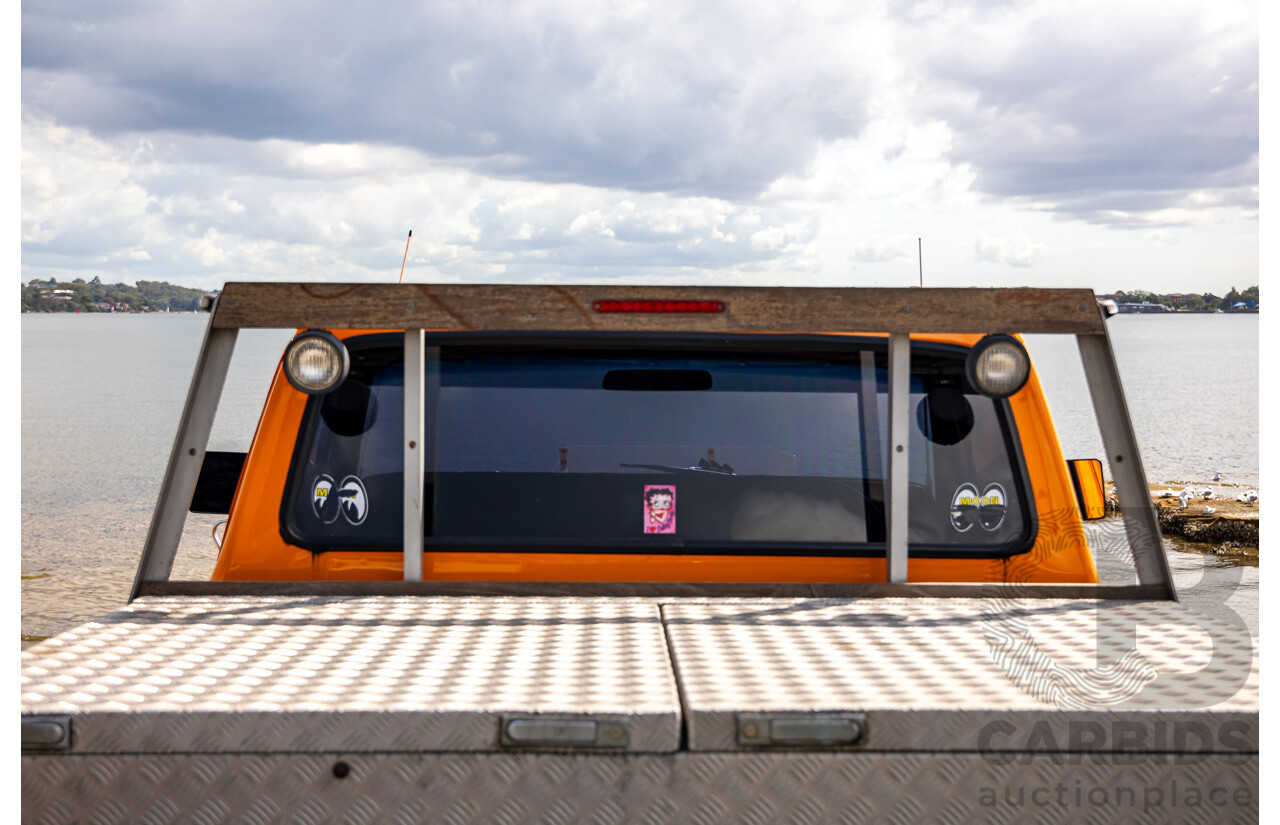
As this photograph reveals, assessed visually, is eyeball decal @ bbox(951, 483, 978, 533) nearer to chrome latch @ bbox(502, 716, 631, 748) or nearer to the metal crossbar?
the metal crossbar

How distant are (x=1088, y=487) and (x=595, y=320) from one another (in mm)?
1718

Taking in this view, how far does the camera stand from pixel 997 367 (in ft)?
9.02

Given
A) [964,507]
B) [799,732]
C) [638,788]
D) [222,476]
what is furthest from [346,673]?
[964,507]

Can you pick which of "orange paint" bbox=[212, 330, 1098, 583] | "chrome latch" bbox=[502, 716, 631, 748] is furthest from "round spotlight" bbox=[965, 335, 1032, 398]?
"chrome latch" bbox=[502, 716, 631, 748]

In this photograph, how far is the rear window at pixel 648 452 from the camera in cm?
305

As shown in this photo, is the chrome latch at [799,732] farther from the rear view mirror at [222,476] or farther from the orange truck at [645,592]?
the rear view mirror at [222,476]

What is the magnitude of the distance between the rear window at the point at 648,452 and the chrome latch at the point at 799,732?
48.1 inches

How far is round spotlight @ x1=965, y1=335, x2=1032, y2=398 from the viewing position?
2.72 meters

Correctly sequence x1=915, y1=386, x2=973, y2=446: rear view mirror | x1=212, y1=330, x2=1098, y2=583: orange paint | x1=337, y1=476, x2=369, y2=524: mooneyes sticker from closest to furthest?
x1=212, y1=330, x2=1098, y2=583: orange paint < x1=337, y1=476, x2=369, y2=524: mooneyes sticker < x1=915, y1=386, x2=973, y2=446: rear view mirror

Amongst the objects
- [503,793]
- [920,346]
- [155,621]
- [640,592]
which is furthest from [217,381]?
[920,346]

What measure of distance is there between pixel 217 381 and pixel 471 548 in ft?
2.54

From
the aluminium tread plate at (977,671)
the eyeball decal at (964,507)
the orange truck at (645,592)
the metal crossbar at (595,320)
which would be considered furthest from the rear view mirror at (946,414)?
the aluminium tread plate at (977,671)

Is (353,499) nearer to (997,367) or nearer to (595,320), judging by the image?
(595,320)

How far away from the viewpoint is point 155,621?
241cm
